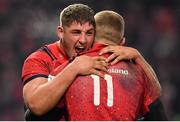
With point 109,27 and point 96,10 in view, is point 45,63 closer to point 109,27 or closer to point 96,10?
point 109,27

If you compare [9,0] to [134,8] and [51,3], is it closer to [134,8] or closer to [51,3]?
[51,3]

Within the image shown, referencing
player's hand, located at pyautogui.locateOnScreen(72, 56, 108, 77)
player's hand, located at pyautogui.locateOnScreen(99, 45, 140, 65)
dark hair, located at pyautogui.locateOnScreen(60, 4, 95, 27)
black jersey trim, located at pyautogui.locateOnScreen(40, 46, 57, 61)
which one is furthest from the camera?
black jersey trim, located at pyautogui.locateOnScreen(40, 46, 57, 61)

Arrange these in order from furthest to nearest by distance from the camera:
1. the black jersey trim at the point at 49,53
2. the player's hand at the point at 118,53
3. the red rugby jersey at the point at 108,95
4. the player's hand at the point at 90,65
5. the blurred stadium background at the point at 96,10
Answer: the blurred stadium background at the point at 96,10 → the black jersey trim at the point at 49,53 → the player's hand at the point at 118,53 → the player's hand at the point at 90,65 → the red rugby jersey at the point at 108,95

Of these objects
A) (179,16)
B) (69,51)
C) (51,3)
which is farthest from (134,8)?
(69,51)

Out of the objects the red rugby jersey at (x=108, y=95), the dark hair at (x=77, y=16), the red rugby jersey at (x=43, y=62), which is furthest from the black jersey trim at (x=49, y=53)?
the red rugby jersey at (x=108, y=95)

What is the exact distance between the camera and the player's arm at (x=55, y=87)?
369cm

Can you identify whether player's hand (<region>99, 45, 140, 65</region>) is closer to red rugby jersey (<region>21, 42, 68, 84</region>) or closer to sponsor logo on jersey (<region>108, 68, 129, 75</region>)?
sponsor logo on jersey (<region>108, 68, 129, 75</region>)

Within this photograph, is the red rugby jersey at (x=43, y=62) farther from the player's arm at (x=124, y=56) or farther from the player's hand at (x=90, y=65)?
the player's arm at (x=124, y=56)

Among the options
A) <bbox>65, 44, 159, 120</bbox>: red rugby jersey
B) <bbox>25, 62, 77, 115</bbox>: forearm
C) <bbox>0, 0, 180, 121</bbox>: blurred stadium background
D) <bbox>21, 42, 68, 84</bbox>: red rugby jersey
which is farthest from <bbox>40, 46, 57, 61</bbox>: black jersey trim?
<bbox>0, 0, 180, 121</bbox>: blurred stadium background

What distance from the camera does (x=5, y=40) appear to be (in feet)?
33.7

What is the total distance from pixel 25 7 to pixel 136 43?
166 centimetres

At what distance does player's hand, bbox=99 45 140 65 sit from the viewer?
12.7ft

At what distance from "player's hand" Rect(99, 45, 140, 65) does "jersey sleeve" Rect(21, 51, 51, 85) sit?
0.36 meters

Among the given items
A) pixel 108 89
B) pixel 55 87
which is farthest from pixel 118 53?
pixel 55 87
